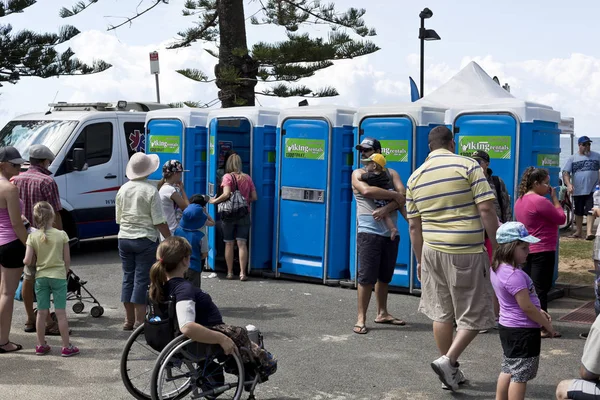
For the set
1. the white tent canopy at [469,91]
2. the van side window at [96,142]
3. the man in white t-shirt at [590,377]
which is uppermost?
the white tent canopy at [469,91]

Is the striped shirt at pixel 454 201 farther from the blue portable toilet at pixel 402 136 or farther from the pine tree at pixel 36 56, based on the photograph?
the pine tree at pixel 36 56

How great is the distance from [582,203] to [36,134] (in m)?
9.04

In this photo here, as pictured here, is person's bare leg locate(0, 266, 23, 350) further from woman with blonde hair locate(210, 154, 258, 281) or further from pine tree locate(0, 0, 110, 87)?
pine tree locate(0, 0, 110, 87)

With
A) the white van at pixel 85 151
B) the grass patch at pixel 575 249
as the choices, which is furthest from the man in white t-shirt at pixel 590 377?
the white van at pixel 85 151

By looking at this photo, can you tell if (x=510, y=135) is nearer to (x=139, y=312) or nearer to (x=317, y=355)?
(x=317, y=355)

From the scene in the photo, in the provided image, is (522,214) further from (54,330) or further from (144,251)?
(54,330)

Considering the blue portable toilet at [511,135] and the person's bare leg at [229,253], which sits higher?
the blue portable toilet at [511,135]

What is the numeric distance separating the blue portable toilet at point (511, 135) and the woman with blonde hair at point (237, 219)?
8.86 ft

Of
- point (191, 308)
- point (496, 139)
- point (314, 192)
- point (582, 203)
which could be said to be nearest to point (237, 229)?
point (314, 192)

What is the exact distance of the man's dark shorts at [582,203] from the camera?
13797 mm

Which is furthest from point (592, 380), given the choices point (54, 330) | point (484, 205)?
point (54, 330)

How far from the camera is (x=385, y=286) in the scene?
767cm

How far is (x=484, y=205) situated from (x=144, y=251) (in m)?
3.10

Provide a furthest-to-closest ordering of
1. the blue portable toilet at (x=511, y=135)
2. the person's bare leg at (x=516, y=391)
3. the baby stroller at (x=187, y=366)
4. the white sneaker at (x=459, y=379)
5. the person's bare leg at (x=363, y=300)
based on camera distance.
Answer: the blue portable toilet at (x=511, y=135)
the person's bare leg at (x=363, y=300)
the white sneaker at (x=459, y=379)
the baby stroller at (x=187, y=366)
the person's bare leg at (x=516, y=391)
